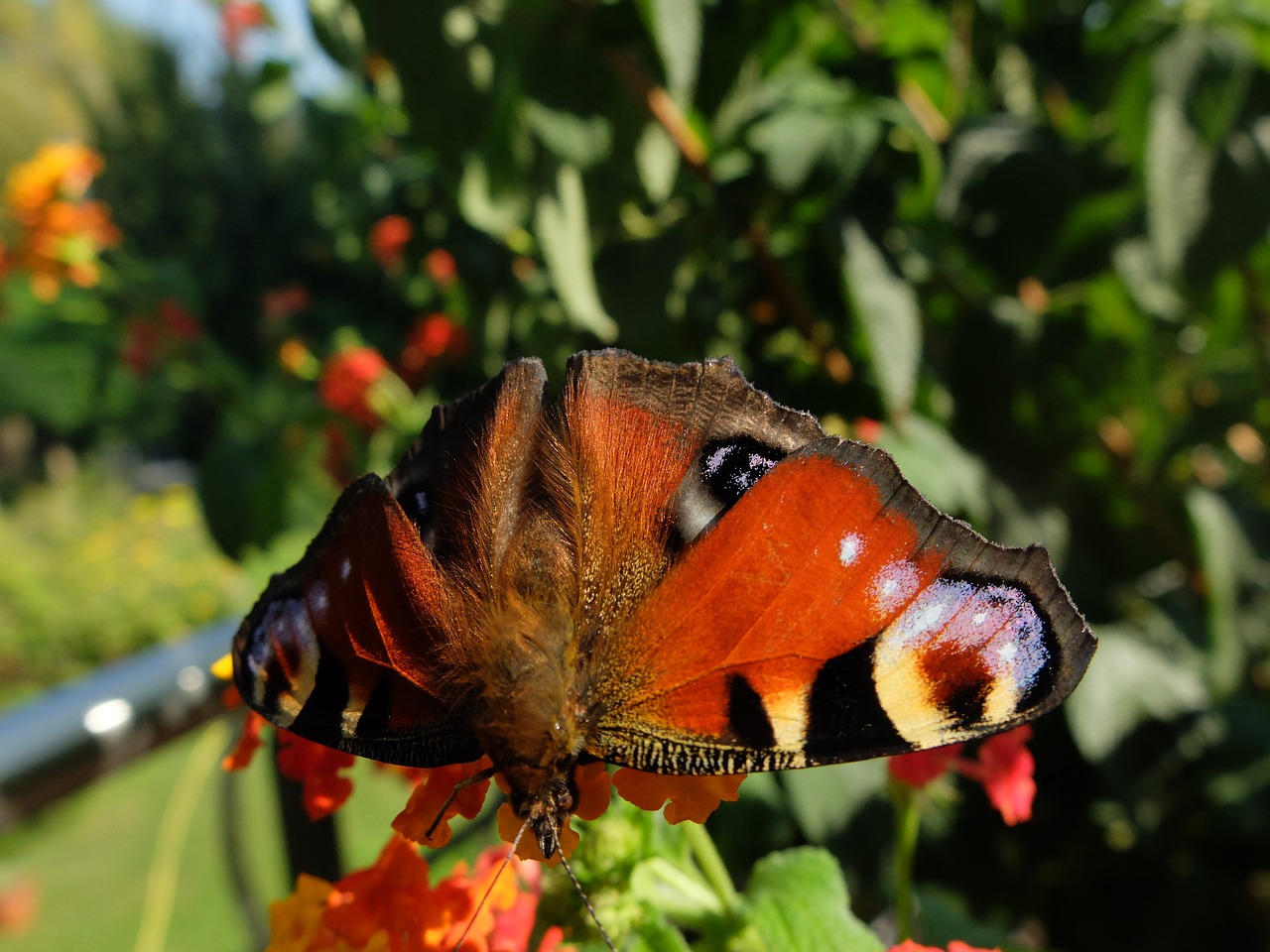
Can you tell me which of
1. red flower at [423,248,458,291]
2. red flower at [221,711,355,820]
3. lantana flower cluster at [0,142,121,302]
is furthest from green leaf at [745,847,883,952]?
lantana flower cluster at [0,142,121,302]

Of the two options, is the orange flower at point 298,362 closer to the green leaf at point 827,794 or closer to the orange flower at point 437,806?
the green leaf at point 827,794

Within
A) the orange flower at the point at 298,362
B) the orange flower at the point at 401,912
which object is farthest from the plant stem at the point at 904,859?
the orange flower at the point at 298,362

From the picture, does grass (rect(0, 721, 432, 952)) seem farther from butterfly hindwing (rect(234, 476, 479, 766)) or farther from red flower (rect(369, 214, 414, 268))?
butterfly hindwing (rect(234, 476, 479, 766))

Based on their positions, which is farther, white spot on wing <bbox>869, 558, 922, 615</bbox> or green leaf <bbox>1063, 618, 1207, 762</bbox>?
green leaf <bbox>1063, 618, 1207, 762</bbox>

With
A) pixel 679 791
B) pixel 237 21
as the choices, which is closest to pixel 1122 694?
pixel 679 791

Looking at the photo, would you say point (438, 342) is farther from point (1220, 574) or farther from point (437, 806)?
point (437, 806)
